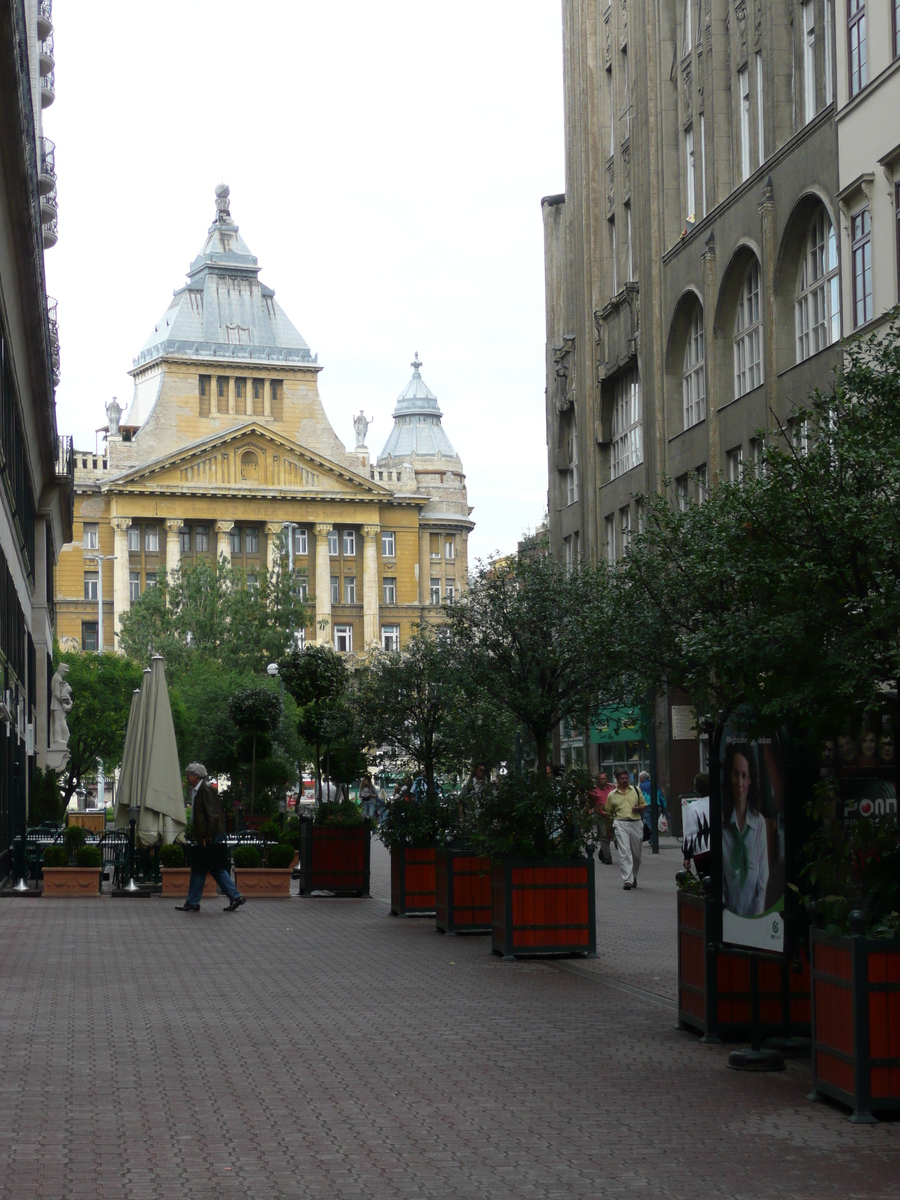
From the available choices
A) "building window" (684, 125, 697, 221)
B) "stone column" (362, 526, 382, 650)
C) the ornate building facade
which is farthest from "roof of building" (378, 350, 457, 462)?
"building window" (684, 125, 697, 221)

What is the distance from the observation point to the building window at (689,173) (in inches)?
1601

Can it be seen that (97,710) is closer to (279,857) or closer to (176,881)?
(176,881)

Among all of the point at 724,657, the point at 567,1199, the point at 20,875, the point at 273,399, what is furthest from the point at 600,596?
the point at 273,399

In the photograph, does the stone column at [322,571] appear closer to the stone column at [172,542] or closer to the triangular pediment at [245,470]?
the triangular pediment at [245,470]

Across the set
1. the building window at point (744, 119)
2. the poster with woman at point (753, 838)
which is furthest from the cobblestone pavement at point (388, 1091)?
the building window at point (744, 119)

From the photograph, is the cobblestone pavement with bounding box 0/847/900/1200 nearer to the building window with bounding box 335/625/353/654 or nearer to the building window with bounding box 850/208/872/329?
the building window with bounding box 850/208/872/329

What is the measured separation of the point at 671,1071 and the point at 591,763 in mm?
43080

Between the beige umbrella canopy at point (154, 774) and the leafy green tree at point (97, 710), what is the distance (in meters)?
35.5

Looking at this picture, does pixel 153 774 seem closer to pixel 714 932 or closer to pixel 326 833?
pixel 326 833

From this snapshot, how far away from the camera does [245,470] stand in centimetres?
11044

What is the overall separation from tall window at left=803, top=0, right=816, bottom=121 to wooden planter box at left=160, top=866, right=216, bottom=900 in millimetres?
17848

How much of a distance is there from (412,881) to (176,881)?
4.72 meters

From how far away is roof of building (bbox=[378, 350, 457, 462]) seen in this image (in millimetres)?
135750

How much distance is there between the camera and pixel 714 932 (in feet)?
34.2
